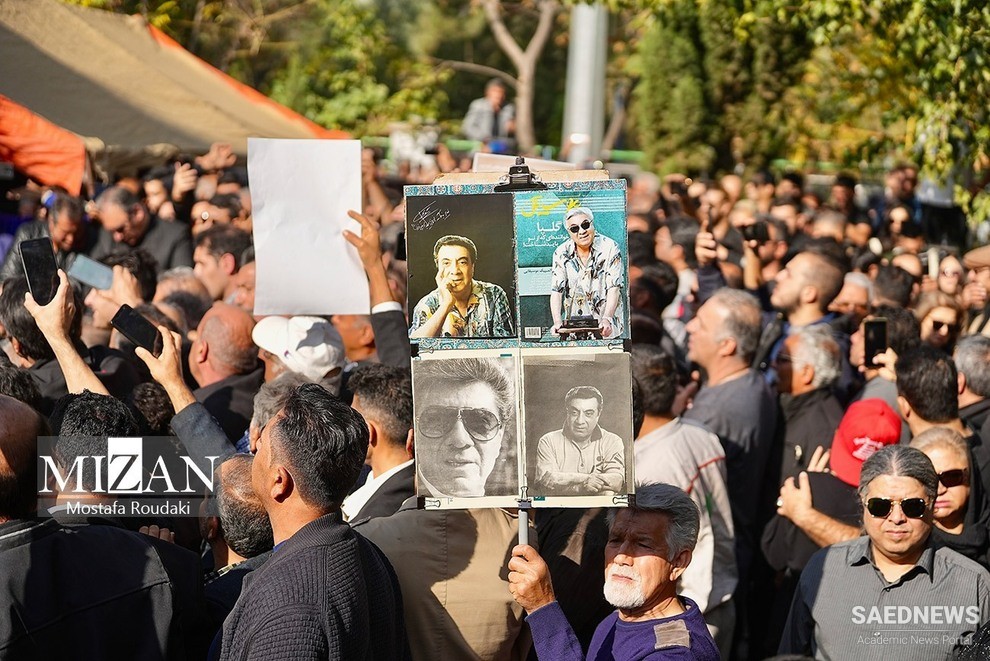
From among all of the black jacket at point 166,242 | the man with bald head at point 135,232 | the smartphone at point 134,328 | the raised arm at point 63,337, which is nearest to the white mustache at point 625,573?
the smartphone at point 134,328

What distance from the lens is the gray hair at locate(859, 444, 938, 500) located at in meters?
4.38

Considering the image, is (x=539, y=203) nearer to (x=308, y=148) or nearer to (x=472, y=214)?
(x=472, y=214)

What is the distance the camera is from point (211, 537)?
4242mm

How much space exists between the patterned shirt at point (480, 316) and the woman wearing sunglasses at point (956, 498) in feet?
7.45

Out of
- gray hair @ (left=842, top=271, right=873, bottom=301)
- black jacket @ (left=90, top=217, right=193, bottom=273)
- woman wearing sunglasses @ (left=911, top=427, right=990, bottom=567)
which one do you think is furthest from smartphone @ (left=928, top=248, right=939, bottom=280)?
black jacket @ (left=90, top=217, right=193, bottom=273)

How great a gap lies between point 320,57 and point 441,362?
1030 inches

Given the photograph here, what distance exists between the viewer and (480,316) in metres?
3.55

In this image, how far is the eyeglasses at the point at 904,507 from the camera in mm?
Answer: 4353

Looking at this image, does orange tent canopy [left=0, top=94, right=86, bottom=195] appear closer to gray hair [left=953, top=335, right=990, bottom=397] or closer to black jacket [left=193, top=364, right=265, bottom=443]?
black jacket [left=193, top=364, right=265, bottom=443]

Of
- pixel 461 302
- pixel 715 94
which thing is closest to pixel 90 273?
pixel 461 302

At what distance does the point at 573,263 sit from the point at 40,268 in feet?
7.86

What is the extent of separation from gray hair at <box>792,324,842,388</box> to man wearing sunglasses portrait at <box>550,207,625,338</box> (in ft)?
10.9

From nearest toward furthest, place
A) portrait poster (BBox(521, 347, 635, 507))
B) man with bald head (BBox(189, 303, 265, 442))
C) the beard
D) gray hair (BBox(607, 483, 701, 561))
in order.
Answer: portrait poster (BBox(521, 347, 635, 507)), the beard, gray hair (BBox(607, 483, 701, 561)), man with bald head (BBox(189, 303, 265, 442))

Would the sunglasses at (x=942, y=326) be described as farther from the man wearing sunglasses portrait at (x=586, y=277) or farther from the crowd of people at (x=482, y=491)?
the man wearing sunglasses portrait at (x=586, y=277)
